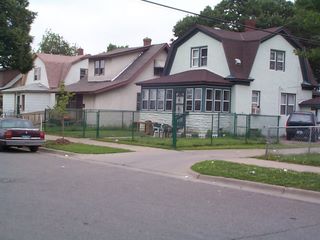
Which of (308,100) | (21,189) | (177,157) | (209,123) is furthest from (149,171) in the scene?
(308,100)

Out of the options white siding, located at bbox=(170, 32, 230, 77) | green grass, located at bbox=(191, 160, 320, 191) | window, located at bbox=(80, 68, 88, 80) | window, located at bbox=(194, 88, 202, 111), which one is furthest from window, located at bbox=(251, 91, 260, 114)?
window, located at bbox=(80, 68, 88, 80)

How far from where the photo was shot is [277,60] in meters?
34.6

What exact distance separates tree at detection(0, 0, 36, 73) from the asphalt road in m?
20.5

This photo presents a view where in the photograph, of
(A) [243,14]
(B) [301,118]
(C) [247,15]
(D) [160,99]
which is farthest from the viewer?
(A) [243,14]

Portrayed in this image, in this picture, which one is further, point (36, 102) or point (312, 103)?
point (36, 102)

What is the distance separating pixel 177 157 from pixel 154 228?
11235mm

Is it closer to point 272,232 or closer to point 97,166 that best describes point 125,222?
point 272,232

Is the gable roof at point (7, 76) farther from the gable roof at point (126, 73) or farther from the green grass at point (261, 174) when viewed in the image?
the green grass at point (261, 174)

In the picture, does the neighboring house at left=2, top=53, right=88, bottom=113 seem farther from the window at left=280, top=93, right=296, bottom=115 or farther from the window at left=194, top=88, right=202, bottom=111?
the window at left=280, top=93, right=296, bottom=115

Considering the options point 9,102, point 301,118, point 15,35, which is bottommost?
point 301,118

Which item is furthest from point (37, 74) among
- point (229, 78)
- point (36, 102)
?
point (229, 78)

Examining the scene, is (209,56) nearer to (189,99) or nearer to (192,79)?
(192,79)

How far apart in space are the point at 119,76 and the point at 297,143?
19049mm

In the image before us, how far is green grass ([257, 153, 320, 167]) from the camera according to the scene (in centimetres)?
1688
